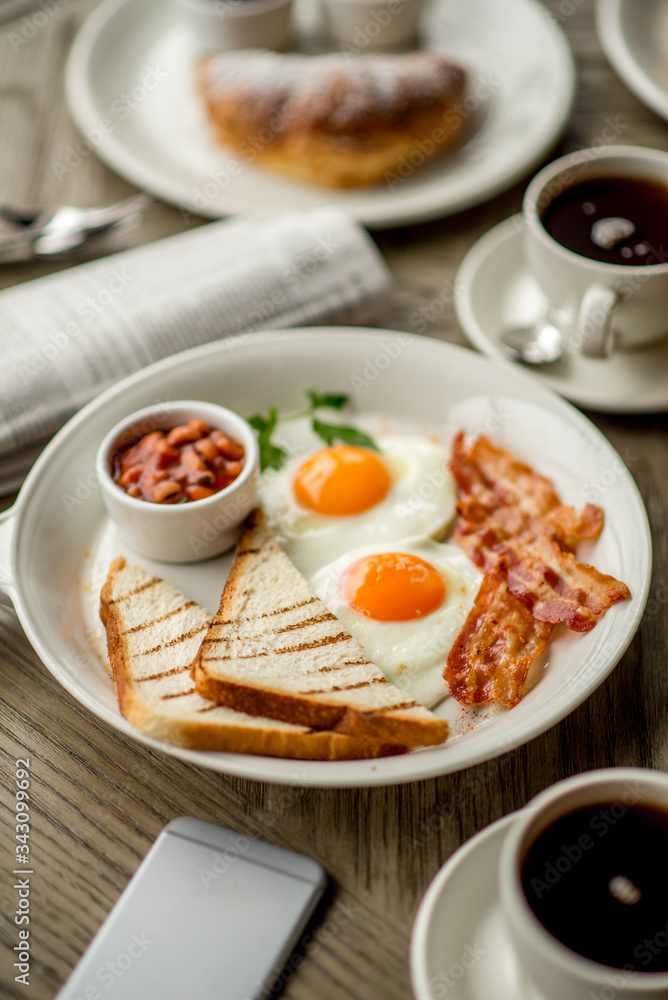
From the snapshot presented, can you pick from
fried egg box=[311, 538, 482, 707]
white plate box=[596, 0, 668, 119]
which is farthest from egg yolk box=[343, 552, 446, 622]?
white plate box=[596, 0, 668, 119]

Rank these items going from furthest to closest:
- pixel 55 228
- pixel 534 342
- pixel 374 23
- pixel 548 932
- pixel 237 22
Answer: pixel 374 23 → pixel 237 22 → pixel 55 228 → pixel 534 342 → pixel 548 932

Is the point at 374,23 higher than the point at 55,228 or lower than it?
lower

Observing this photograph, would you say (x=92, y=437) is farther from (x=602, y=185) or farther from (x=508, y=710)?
(x=602, y=185)

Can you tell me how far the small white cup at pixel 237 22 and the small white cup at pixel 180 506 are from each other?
1883mm

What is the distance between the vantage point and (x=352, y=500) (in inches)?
79.6

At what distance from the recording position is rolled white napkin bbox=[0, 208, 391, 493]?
2250mm

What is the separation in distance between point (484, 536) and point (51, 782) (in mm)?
1053

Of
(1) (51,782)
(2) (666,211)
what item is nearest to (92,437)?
(1) (51,782)

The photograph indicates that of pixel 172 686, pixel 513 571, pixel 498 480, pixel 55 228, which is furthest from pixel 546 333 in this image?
pixel 55 228

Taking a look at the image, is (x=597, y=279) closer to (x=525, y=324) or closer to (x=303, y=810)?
(x=525, y=324)

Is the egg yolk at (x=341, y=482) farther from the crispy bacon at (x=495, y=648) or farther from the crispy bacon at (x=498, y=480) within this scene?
the crispy bacon at (x=495, y=648)

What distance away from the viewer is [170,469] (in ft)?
6.55

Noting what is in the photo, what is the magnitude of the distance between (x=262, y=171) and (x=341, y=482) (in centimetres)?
152

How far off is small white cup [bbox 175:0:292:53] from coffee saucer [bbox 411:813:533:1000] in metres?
3.02
